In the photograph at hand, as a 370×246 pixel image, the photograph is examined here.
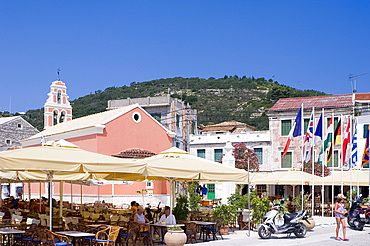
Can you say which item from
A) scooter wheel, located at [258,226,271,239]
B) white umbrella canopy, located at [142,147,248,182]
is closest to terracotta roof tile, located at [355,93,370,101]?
scooter wheel, located at [258,226,271,239]

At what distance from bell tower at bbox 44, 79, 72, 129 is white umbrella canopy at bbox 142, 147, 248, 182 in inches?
1158

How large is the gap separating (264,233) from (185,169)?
4182 millimetres

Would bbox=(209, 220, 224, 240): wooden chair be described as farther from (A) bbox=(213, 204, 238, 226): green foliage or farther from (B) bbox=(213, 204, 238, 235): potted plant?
(A) bbox=(213, 204, 238, 226): green foliage

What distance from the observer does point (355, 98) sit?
38.7 m

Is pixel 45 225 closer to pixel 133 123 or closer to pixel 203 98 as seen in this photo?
pixel 133 123


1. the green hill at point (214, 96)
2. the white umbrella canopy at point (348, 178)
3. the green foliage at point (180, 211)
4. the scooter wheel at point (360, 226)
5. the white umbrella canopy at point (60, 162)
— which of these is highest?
the green hill at point (214, 96)

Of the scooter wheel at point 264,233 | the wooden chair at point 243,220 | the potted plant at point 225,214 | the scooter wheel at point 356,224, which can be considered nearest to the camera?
the scooter wheel at point 264,233

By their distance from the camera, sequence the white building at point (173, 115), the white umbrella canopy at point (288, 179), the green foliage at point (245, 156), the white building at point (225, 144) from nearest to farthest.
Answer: the white umbrella canopy at point (288, 179), the green foliage at point (245, 156), the white building at point (225, 144), the white building at point (173, 115)

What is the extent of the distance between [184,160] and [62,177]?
445 centimetres

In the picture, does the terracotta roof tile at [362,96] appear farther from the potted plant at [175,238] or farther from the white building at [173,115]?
the potted plant at [175,238]

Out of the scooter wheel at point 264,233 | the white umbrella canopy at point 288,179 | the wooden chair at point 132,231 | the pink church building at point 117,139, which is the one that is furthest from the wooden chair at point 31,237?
the pink church building at point 117,139

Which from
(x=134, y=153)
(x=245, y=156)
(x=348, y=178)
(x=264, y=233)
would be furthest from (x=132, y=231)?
(x=245, y=156)

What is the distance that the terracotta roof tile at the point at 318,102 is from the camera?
128 feet

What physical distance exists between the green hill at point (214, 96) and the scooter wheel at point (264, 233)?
184ft
